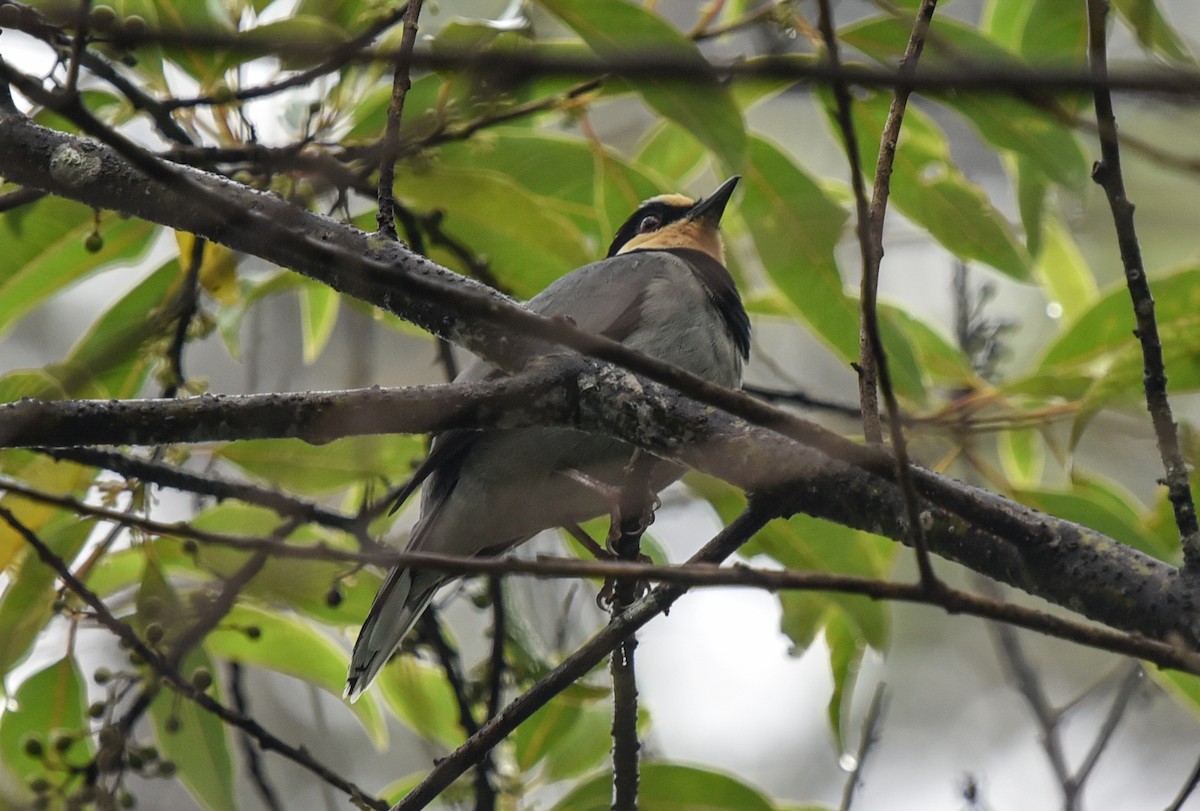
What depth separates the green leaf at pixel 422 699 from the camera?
3.72m

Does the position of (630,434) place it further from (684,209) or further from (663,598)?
(684,209)

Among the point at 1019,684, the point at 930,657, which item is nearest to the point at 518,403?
the point at 1019,684

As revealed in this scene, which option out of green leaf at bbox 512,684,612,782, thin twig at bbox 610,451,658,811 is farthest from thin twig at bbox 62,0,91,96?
green leaf at bbox 512,684,612,782

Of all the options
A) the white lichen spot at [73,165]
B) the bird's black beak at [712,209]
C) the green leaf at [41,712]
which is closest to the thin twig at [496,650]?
the green leaf at [41,712]

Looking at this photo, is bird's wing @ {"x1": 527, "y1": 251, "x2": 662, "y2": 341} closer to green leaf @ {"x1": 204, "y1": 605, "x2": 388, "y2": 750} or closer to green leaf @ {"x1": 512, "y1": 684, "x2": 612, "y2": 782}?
green leaf @ {"x1": 512, "y1": 684, "x2": 612, "y2": 782}

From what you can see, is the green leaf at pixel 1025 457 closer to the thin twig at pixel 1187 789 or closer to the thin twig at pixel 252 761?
the thin twig at pixel 1187 789

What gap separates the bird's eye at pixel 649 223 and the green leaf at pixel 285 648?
7.76ft

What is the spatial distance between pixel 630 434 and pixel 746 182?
154 cm

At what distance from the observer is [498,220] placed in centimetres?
352

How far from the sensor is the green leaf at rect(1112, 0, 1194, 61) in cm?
280

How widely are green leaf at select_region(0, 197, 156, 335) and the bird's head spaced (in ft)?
6.87

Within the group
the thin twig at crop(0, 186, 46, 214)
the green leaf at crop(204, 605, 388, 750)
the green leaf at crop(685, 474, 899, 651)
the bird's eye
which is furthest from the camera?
the bird's eye

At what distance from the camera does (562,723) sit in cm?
352

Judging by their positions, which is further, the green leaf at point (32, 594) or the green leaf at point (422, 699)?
the green leaf at point (422, 699)
